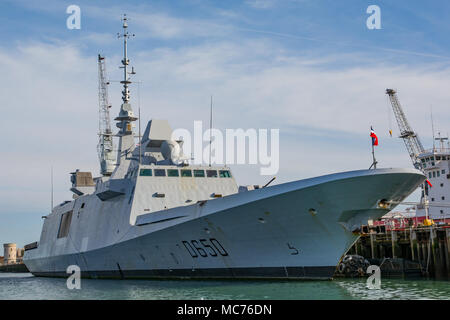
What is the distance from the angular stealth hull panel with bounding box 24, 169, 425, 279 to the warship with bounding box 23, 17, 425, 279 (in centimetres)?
3

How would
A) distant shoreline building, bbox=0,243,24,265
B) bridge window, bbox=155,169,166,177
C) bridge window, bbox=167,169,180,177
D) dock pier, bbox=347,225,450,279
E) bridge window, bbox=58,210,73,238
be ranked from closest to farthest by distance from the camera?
1. dock pier, bbox=347,225,450,279
2. bridge window, bbox=155,169,166,177
3. bridge window, bbox=167,169,180,177
4. bridge window, bbox=58,210,73,238
5. distant shoreline building, bbox=0,243,24,265

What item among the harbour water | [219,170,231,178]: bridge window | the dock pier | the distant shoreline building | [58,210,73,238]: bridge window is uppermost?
[219,170,231,178]: bridge window

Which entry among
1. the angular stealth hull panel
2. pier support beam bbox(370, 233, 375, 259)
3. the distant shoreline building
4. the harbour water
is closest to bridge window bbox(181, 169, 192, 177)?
the angular stealth hull panel

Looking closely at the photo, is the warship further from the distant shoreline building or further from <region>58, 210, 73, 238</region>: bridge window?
the distant shoreline building

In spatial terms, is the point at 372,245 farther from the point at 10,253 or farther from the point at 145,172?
the point at 10,253

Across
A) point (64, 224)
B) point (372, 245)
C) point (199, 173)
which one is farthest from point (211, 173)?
point (64, 224)

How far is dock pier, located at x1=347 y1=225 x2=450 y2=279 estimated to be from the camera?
21.4 m

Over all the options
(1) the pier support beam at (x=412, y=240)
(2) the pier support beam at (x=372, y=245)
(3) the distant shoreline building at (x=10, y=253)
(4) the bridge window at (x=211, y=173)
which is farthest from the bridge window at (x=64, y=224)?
(3) the distant shoreline building at (x=10, y=253)

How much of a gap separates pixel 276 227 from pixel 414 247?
9.31m

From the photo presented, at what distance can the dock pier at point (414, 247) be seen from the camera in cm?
2139

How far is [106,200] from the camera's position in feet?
80.1

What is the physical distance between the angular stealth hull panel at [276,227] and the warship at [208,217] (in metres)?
0.03
